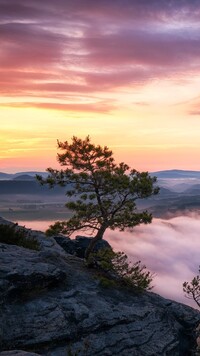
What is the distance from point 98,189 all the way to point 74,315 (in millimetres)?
Result: 7580

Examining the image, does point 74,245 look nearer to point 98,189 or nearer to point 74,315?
point 98,189

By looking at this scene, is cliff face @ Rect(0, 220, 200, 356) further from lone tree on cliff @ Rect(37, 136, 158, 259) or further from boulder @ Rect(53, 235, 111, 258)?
boulder @ Rect(53, 235, 111, 258)

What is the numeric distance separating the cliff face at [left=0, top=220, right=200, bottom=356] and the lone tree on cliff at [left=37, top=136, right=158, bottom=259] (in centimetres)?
249

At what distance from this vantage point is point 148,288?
71.4ft

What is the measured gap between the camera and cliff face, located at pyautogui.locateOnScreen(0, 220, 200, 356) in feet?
53.1

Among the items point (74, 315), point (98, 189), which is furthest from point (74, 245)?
point (74, 315)

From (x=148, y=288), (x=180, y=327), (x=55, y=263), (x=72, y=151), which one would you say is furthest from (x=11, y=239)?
(x=180, y=327)

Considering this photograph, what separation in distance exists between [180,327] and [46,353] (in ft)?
26.5

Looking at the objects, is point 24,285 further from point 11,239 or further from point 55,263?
point 11,239

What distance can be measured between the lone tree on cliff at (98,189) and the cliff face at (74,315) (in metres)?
2.49

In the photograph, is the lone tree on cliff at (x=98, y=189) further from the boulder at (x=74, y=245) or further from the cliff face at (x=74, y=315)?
the boulder at (x=74, y=245)

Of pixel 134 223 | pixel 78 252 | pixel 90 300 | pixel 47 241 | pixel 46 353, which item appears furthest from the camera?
pixel 78 252

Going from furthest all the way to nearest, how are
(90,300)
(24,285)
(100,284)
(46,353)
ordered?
(100,284), (90,300), (24,285), (46,353)

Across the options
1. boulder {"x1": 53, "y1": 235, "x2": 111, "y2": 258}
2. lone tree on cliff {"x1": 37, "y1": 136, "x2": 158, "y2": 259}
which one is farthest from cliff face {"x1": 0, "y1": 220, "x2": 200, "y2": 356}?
boulder {"x1": 53, "y1": 235, "x2": 111, "y2": 258}
